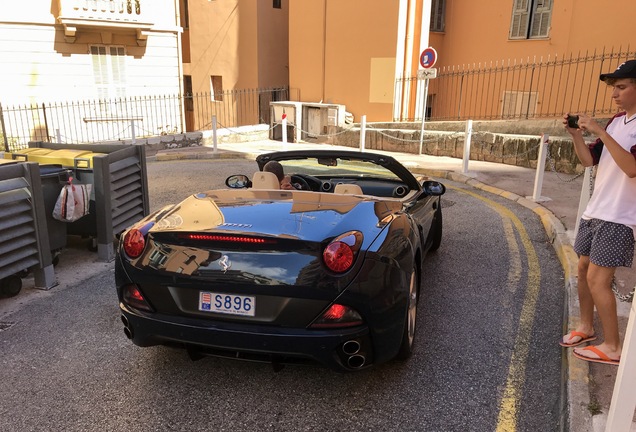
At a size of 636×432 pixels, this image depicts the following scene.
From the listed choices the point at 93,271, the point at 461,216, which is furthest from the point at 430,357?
the point at 461,216

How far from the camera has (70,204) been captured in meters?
5.12

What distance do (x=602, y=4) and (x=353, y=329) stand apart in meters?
14.6

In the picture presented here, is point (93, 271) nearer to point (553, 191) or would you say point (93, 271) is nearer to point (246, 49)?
point (553, 191)

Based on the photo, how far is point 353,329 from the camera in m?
2.82

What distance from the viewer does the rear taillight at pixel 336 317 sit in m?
2.79

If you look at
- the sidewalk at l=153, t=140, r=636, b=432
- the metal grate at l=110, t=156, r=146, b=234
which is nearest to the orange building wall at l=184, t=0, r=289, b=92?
the sidewalk at l=153, t=140, r=636, b=432

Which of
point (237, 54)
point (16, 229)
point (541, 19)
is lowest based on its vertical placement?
point (16, 229)

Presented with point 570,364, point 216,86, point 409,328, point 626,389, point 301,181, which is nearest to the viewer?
point 626,389

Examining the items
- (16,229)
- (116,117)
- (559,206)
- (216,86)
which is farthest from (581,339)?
(216,86)

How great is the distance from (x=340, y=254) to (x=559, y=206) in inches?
254

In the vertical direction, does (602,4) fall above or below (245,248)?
above

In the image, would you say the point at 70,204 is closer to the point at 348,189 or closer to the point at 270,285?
the point at 348,189

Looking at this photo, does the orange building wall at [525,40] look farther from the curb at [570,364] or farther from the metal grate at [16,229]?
the metal grate at [16,229]

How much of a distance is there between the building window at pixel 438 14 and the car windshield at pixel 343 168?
29.3 ft
